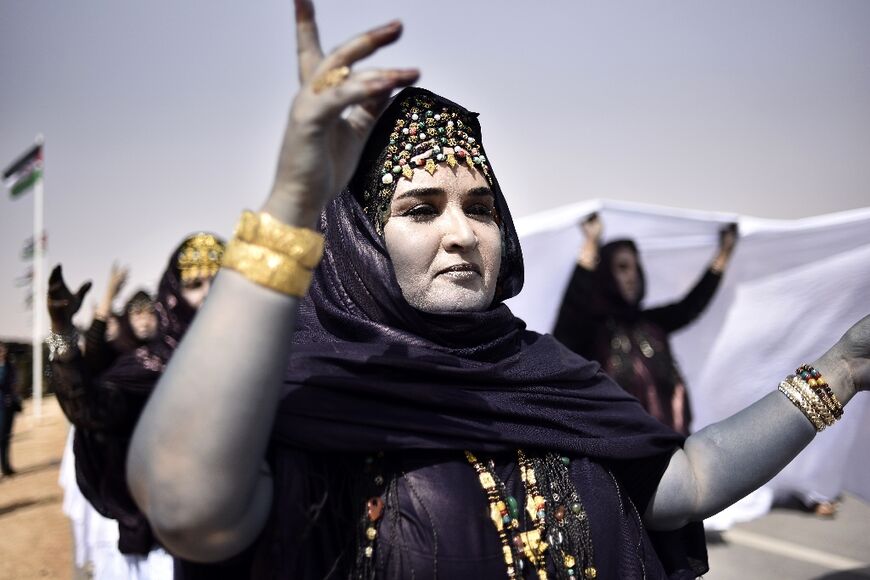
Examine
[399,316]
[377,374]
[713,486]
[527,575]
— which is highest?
[399,316]

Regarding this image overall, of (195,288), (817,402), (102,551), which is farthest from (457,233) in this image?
(102,551)

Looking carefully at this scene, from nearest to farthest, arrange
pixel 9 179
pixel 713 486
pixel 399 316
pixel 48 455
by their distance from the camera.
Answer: pixel 399 316 → pixel 713 486 → pixel 48 455 → pixel 9 179

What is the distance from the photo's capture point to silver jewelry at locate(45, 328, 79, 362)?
78.6 inches

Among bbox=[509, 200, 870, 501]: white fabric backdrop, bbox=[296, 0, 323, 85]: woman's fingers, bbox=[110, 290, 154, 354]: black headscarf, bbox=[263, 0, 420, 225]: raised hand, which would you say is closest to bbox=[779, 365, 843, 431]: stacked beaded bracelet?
bbox=[263, 0, 420, 225]: raised hand

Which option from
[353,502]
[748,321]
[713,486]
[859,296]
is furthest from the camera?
[748,321]

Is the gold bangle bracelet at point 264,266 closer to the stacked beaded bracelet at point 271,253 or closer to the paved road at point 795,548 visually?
the stacked beaded bracelet at point 271,253

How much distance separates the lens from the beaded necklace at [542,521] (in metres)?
1.46

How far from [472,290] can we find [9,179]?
713 inches

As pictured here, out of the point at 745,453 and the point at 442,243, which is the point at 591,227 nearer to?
the point at 745,453

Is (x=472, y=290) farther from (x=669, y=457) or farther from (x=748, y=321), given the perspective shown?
(x=748, y=321)

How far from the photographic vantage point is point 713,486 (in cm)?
170

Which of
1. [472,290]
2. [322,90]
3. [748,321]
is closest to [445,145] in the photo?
[472,290]

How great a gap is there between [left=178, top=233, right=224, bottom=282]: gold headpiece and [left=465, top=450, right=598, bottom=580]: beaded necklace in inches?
136

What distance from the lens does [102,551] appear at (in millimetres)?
4047
